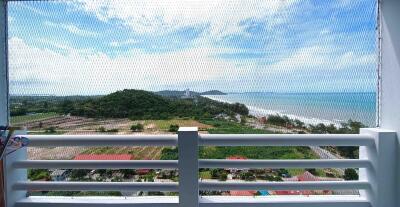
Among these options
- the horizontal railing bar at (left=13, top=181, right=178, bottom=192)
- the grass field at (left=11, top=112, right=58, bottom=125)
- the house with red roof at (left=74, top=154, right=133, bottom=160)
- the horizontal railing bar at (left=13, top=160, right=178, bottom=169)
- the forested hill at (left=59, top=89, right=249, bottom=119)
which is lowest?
the horizontal railing bar at (left=13, top=181, right=178, bottom=192)

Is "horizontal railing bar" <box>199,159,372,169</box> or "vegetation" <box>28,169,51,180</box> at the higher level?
"horizontal railing bar" <box>199,159,372,169</box>

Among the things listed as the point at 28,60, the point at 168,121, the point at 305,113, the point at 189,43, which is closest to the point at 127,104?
the point at 168,121

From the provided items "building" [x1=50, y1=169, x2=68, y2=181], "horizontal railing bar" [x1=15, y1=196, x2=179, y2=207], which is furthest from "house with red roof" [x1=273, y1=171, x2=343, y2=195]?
"building" [x1=50, y1=169, x2=68, y2=181]

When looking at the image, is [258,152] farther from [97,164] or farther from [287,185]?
[97,164]

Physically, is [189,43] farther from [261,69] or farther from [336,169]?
[336,169]

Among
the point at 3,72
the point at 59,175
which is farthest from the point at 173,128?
the point at 3,72

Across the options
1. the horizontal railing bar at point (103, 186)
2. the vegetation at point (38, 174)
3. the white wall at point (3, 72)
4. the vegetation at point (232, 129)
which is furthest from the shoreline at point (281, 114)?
the white wall at point (3, 72)

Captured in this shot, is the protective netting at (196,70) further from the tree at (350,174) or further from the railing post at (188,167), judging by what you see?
the railing post at (188,167)

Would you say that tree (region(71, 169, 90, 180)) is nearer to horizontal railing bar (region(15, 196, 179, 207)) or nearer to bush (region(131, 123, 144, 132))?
horizontal railing bar (region(15, 196, 179, 207))
